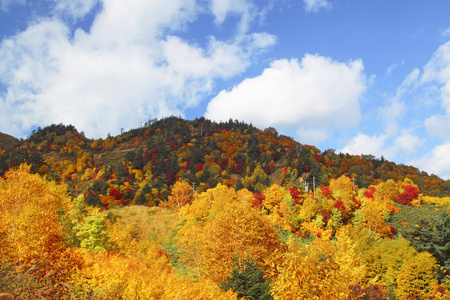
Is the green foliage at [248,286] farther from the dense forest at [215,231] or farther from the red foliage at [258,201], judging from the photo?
the red foliage at [258,201]

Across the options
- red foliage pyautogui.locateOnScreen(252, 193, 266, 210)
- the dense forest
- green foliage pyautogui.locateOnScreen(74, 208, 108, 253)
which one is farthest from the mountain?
green foliage pyautogui.locateOnScreen(74, 208, 108, 253)

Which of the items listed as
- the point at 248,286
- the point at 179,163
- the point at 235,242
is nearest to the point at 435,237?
the point at 235,242

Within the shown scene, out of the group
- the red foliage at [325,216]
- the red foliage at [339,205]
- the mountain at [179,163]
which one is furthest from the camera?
the mountain at [179,163]

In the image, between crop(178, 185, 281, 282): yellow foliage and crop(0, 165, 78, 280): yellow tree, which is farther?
crop(178, 185, 281, 282): yellow foliage

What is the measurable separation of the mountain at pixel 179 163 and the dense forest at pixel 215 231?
80cm

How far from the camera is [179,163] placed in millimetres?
108125

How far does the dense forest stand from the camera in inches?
568

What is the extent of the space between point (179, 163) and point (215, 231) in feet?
275

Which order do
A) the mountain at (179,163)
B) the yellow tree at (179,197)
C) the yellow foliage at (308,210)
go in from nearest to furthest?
the yellow foliage at (308,210) → the yellow tree at (179,197) → the mountain at (179,163)

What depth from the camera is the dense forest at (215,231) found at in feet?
47.3

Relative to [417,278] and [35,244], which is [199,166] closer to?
[417,278]

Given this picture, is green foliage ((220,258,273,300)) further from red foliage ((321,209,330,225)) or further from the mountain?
the mountain

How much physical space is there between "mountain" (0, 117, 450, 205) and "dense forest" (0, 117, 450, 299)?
803 mm

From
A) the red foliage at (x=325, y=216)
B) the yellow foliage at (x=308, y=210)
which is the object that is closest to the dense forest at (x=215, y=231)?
the yellow foliage at (x=308, y=210)
